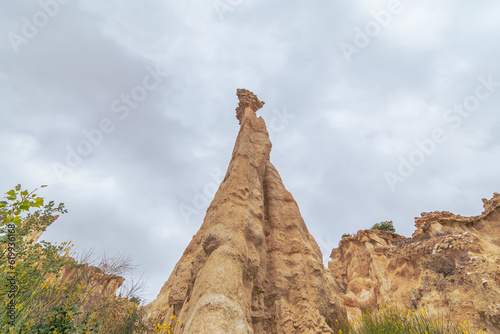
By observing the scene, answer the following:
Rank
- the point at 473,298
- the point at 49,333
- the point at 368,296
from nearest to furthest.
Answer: the point at 49,333 → the point at 473,298 → the point at 368,296

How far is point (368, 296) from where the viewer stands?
53.4 ft

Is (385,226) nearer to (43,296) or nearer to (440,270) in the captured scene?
(440,270)

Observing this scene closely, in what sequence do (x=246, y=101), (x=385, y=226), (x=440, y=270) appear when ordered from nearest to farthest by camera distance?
(x=440, y=270) → (x=246, y=101) → (x=385, y=226)

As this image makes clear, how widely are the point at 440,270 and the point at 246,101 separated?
13.1 m

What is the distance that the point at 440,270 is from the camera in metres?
11.9

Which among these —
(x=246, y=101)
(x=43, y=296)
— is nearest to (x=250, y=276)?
(x=43, y=296)

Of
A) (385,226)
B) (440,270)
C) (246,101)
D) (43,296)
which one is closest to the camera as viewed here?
(43,296)

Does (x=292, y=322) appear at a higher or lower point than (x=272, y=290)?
lower

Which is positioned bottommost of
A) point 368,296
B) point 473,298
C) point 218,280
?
point 218,280

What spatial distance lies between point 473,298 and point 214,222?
36.0ft

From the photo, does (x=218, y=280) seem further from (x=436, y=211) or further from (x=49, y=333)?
(x=436, y=211)

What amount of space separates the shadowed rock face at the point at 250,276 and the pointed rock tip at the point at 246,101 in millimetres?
5125

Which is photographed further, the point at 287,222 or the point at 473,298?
the point at 473,298

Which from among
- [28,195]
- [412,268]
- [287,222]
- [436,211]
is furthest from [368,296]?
[28,195]
